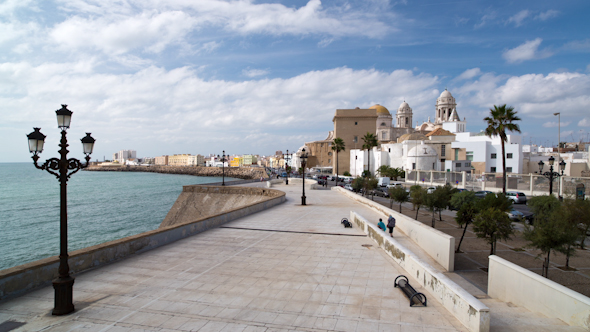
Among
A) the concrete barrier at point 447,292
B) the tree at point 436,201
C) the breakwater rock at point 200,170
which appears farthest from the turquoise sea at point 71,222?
the breakwater rock at point 200,170

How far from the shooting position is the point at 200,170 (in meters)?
144

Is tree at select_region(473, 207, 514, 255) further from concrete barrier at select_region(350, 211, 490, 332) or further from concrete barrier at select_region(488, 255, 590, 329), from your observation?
concrete barrier at select_region(488, 255, 590, 329)

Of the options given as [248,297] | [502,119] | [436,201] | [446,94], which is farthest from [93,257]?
[446,94]

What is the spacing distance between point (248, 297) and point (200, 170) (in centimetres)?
14358

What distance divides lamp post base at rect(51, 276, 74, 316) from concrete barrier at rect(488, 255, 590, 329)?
7.61 meters

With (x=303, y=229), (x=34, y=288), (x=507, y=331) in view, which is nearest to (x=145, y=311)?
(x=34, y=288)

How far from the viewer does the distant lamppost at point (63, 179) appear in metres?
5.28

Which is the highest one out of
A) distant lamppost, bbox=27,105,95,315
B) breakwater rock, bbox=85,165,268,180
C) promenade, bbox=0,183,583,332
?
distant lamppost, bbox=27,105,95,315

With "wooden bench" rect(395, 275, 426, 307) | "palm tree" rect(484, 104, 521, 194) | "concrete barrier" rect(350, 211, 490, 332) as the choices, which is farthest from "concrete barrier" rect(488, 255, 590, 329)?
"palm tree" rect(484, 104, 521, 194)

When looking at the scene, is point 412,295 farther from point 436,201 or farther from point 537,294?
point 436,201

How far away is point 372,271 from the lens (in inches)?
301

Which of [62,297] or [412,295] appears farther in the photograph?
[412,295]

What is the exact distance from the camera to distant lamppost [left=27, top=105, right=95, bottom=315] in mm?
5281

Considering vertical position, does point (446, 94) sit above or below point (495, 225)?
above
